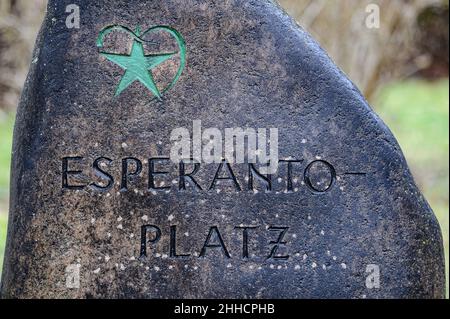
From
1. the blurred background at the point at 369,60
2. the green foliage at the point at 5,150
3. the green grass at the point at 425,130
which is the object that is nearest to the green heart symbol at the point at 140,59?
the blurred background at the point at 369,60

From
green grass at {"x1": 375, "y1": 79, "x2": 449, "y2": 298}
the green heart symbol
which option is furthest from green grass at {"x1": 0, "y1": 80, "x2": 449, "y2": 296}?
the green heart symbol

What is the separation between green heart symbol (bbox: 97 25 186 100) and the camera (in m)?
3.18

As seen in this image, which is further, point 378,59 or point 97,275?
point 378,59

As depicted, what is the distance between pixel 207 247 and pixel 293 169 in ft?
1.26

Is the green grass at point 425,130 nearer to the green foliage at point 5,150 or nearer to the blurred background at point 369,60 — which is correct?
the blurred background at point 369,60

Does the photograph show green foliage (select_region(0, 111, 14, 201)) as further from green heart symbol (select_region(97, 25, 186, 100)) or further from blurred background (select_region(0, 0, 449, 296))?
green heart symbol (select_region(97, 25, 186, 100))

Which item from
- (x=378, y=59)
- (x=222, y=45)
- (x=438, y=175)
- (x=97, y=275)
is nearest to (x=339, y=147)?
(x=222, y=45)

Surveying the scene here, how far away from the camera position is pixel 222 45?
125 inches

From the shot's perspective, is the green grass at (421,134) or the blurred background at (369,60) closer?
the blurred background at (369,60)

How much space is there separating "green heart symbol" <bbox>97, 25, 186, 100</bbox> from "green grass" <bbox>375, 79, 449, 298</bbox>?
2827 mm

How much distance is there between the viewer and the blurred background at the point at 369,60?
272 inches

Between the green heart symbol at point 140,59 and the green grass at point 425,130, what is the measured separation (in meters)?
2.83
